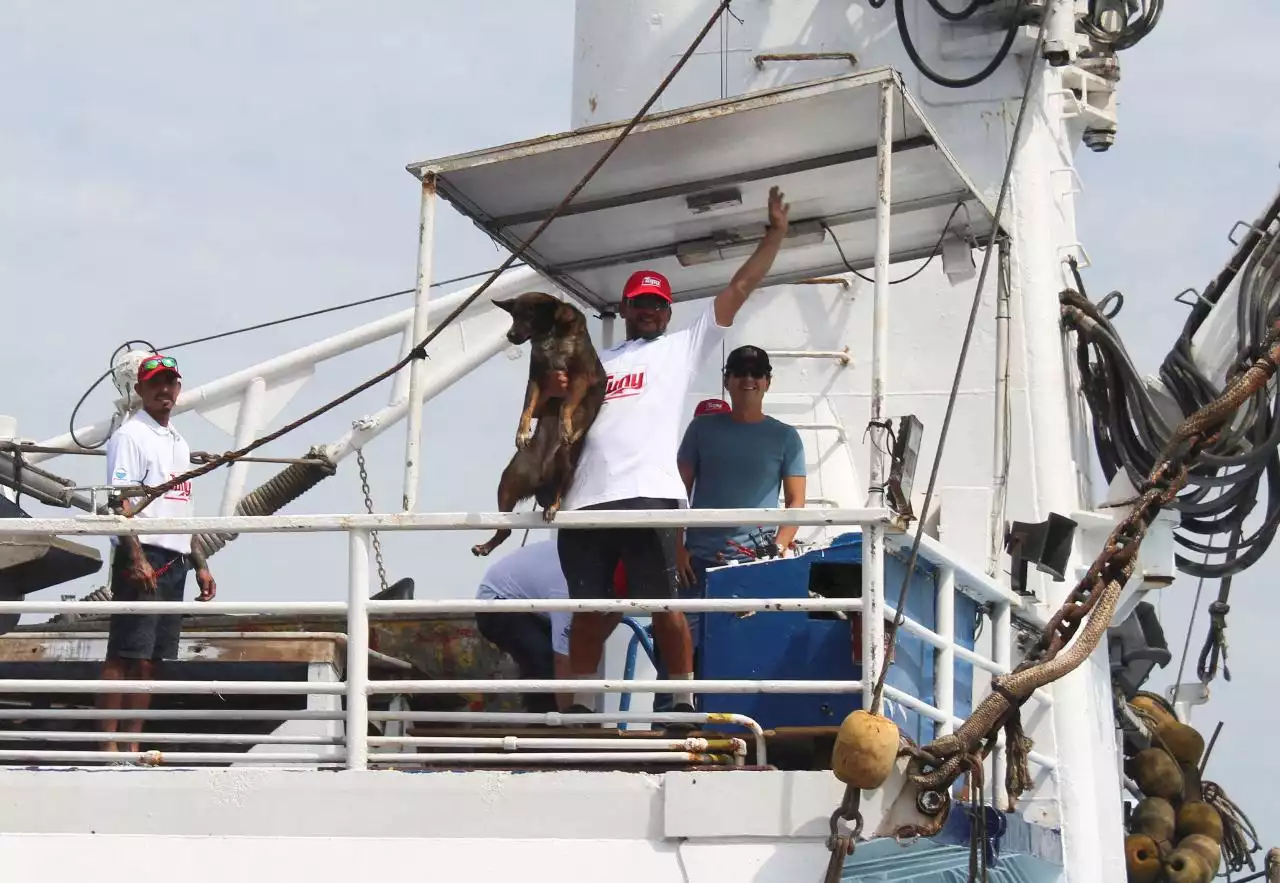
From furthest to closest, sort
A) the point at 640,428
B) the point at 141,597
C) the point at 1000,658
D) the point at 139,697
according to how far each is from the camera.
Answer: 1. the point at 1000,658
2. the point at 139,697
3. the point at 141,597
4. the point at 640,428

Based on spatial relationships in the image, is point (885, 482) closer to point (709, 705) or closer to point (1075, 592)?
point (1075, 592)

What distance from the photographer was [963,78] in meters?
10.3

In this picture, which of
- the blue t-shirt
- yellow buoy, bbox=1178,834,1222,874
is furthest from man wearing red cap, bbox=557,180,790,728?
yellow buoy, bbox=1178,834,1222,874

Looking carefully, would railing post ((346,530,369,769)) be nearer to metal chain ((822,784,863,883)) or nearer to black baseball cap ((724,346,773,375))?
metal chain ((822,784,863,883))

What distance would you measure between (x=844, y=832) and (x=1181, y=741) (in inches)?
220

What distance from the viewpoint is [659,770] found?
6.48 metres

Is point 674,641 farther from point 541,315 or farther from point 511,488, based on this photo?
point 541,315

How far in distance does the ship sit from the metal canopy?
1.0 inches

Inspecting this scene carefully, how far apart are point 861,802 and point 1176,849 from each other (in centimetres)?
497

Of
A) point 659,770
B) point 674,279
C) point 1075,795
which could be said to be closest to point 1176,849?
point 1075,795

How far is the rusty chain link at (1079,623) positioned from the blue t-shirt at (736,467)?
1.51 metres

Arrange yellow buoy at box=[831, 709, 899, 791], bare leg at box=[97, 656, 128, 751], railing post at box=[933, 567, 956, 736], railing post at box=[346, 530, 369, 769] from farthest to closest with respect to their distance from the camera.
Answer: bare leg at box=[97, 656, 128, 751], railing post at box=[933, 567, 956, 736], railing post at box=[346, 530, 369, 769], yellow buoy at box=[831, 709, 899, 791]

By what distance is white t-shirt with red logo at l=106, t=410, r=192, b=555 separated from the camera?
748cm

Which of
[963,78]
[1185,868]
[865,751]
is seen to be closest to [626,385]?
[865,751]
